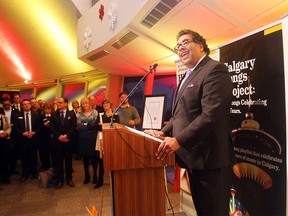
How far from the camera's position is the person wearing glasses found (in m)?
1.21

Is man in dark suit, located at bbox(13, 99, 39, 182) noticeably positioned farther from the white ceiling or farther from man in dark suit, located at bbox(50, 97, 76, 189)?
the white ceiling

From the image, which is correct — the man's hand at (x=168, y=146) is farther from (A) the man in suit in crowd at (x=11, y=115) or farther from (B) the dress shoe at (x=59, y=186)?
(A) the man in suit in crowd at (x=11, y=115)

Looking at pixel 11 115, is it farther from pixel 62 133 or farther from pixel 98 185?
pixel 98 185

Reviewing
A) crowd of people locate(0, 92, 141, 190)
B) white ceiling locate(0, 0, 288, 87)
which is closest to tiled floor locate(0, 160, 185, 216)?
crowd of people locate(0, 92, 141, 190)

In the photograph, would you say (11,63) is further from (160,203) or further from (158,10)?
(160,203)

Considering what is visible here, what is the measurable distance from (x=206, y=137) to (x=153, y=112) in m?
2.05

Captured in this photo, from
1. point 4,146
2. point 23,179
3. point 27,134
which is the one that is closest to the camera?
point 4,146

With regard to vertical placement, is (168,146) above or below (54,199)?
above

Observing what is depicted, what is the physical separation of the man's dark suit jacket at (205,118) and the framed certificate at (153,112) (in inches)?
70.6

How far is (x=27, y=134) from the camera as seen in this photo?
163 inches

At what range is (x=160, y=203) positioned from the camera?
1489 mm

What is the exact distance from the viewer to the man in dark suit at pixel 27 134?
422 cm

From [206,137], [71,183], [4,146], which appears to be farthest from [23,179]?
[206,137]

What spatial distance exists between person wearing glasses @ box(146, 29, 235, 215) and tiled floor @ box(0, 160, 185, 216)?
1.51 metres
